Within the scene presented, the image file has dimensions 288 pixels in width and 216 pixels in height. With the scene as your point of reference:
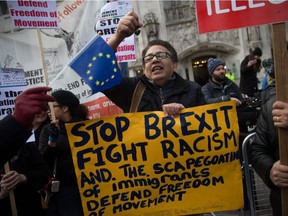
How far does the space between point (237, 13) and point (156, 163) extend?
1.13m

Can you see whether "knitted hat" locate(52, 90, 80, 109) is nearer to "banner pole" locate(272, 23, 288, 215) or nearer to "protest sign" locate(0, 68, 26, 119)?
"protest sign" locate(0, 68, 26, 119)

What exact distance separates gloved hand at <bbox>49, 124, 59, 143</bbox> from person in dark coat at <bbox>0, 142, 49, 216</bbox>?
197 millimetres

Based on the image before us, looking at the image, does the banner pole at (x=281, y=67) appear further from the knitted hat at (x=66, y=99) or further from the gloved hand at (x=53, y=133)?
the knitted hat at (x=66, y=99)

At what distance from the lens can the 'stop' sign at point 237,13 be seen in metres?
2.14

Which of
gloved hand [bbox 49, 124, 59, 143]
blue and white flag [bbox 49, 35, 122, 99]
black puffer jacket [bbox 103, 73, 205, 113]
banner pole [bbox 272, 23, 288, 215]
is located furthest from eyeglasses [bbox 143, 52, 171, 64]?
gloved hand [bbox 49, 124, 59, 143]

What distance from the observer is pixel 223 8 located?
2.32 m

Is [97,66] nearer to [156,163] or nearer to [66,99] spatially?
[156,163]

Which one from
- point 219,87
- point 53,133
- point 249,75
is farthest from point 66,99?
point 249,75

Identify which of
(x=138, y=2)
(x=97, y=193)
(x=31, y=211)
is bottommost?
(x=31, y=211)

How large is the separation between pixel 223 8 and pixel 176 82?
27.8 inches

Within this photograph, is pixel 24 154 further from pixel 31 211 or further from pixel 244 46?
pixel 244 46

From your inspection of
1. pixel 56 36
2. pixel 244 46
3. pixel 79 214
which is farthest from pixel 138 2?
pixel 79 214

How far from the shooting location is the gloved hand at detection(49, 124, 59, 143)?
327 cm

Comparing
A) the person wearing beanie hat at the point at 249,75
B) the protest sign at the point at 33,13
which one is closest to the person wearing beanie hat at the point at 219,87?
the person wearing beanie hat at the point at 249,75
